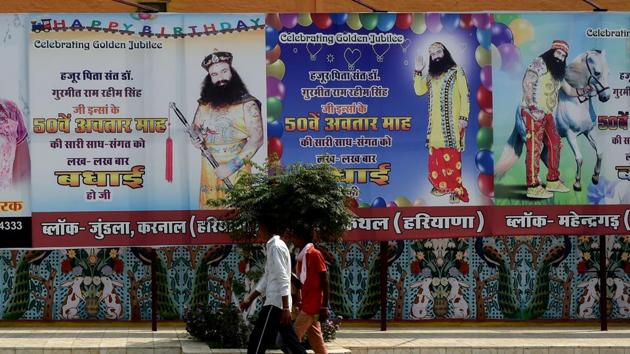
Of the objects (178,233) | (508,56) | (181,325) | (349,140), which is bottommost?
(181,325)

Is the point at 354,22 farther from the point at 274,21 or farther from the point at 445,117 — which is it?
the point at 445,117

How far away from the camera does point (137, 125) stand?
1197 centimetres

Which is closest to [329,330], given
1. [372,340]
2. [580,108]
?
[372,340]

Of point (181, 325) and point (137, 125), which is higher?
point (137, 125)

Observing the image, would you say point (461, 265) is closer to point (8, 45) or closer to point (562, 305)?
point (562, 305)

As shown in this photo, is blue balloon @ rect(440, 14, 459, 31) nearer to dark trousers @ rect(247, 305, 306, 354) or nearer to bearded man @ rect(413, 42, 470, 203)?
bearded man @ rect(413, 42, 470, 203)

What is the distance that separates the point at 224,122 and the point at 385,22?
6.34 ft

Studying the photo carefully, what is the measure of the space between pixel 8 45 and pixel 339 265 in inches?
165

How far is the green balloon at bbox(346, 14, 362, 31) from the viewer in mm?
12266

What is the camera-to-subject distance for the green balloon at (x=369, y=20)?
1227 centimetres

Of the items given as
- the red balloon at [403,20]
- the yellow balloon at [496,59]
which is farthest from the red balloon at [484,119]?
the red balloon at [403,20]

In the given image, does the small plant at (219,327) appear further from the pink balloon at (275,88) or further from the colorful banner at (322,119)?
the pink balloon at (275,88)

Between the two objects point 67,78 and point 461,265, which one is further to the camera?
point 461,265

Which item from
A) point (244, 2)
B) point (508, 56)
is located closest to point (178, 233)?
point (244, 2)
